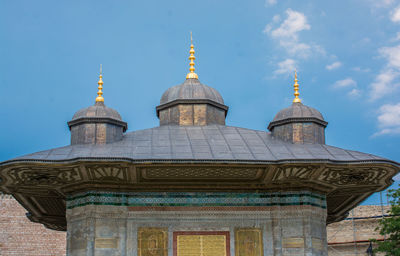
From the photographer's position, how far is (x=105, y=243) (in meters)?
12.8

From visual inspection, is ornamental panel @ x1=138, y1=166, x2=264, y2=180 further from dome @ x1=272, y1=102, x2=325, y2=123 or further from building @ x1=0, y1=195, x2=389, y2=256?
building @ x1=0, y1=195, x2=389, y2=256

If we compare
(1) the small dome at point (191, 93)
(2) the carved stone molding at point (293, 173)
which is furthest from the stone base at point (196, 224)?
(1) the small dome at point (191, 93)

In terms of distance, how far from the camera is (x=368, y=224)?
1166 inches

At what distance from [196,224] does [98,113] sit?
3422mm

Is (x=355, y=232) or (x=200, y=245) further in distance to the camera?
(x=355, y=232)

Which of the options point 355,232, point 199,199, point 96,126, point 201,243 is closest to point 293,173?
point 199,199

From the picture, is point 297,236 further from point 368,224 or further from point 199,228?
point 368,224

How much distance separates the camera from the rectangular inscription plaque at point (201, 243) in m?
13.1

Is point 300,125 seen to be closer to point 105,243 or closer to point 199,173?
point 199,173

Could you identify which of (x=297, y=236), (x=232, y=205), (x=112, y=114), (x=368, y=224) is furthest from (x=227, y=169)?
(x=368, y=224)

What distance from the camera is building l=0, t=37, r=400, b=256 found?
498 inches

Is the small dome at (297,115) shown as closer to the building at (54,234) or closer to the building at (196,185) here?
the building at (196,185)

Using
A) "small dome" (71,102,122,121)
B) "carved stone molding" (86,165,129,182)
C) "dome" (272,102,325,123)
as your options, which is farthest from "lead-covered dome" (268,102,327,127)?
"carved stone molding" (86,165,129,182)

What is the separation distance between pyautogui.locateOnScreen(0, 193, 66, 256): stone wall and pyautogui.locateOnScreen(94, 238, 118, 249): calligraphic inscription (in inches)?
738
